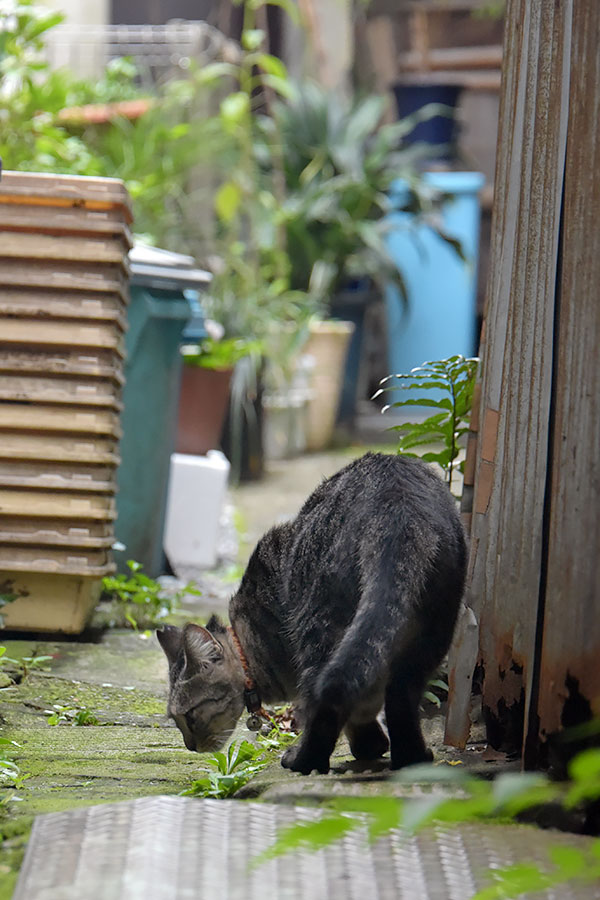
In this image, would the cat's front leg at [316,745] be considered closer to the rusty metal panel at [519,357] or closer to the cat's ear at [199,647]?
the rusty metal panel at [519,357]

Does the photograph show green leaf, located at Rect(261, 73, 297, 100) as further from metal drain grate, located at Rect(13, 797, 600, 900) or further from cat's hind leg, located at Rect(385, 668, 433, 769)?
metal drain grate, located at Rect(13, 797, 600, 900)

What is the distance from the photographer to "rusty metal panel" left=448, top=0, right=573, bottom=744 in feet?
5.80

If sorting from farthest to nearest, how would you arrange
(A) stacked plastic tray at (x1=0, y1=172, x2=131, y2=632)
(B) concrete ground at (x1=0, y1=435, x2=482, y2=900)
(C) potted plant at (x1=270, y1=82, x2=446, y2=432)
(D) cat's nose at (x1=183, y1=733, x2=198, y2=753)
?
(C) potted plant at (x1=270, y1=82, x2=446, y2=432) < (A) stacked plastic tray at (x1=0, y1=172, x2=131, y2=632) < (D) cat's nose at (x1=183, y1=733, x2=198, y2=753) < (B) concrete ground at (x1=0, y1=435, x2=482, y2=900)

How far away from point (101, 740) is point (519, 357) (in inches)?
46.5

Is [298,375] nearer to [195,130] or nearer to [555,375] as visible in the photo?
[195,130]

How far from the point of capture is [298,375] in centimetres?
695

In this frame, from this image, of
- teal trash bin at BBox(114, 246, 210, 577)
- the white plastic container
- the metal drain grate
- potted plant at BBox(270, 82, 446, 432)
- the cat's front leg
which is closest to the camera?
the metal drain grate

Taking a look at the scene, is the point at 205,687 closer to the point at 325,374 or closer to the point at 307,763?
the point at 307,763

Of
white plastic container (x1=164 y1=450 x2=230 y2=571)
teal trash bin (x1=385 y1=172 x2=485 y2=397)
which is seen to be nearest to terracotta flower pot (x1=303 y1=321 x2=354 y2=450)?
teal trash bin (x1=385 y1=172 x2=485 y2=397)

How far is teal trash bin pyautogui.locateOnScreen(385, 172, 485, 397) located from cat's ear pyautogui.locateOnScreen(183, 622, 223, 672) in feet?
17.9

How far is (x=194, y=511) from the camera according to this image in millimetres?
4672

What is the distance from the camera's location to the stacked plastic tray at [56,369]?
3070mm

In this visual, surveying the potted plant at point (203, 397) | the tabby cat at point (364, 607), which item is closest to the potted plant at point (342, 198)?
the potted plant at point (203, 397)

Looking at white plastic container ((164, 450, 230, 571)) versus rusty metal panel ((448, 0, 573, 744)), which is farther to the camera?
white plastic container ((164, 450, 230, 571))
